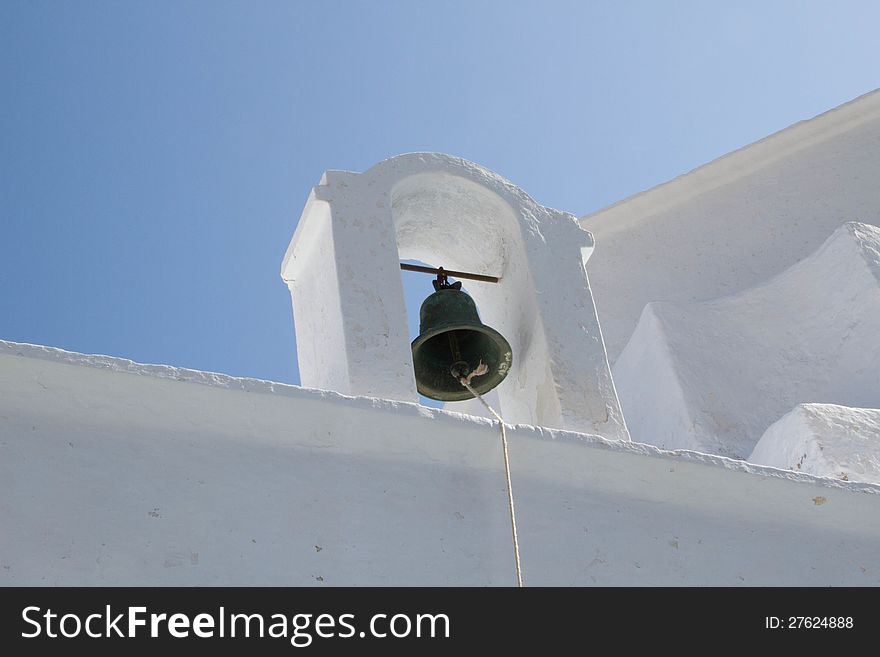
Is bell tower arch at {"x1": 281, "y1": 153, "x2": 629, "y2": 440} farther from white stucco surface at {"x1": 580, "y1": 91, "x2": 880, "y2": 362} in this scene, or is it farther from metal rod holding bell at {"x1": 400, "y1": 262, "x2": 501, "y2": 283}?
white stucco surface at {"x1": 580, "y1": 91, "x2": 880, "y2": 362}

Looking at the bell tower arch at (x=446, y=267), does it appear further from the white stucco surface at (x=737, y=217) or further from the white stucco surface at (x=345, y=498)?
the white stucco surface at (x=737, y=217)

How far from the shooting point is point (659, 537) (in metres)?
3.56

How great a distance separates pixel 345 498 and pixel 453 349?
98 centimetres

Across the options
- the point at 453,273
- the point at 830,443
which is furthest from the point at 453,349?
the point at 830,443

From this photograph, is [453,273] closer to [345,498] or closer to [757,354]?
[345,498]

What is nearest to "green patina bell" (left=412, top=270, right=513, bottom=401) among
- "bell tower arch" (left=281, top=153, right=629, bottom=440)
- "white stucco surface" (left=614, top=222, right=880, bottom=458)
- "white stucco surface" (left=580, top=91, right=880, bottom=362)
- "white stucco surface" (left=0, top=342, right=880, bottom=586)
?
"bell tower arch" (left=281, top=153, right=629, bottom=440)

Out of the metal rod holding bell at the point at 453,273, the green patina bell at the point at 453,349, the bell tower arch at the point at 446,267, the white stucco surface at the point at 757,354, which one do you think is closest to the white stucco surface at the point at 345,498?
the bell tower arch at the point at 446,267

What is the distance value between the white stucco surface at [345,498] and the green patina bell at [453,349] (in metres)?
0.59

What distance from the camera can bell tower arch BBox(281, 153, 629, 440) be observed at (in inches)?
154

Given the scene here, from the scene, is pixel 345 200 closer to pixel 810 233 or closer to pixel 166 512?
pixel 166 512

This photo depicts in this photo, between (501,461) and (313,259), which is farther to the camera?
(313,259)

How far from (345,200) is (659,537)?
4.73ft

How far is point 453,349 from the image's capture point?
4.17 m
